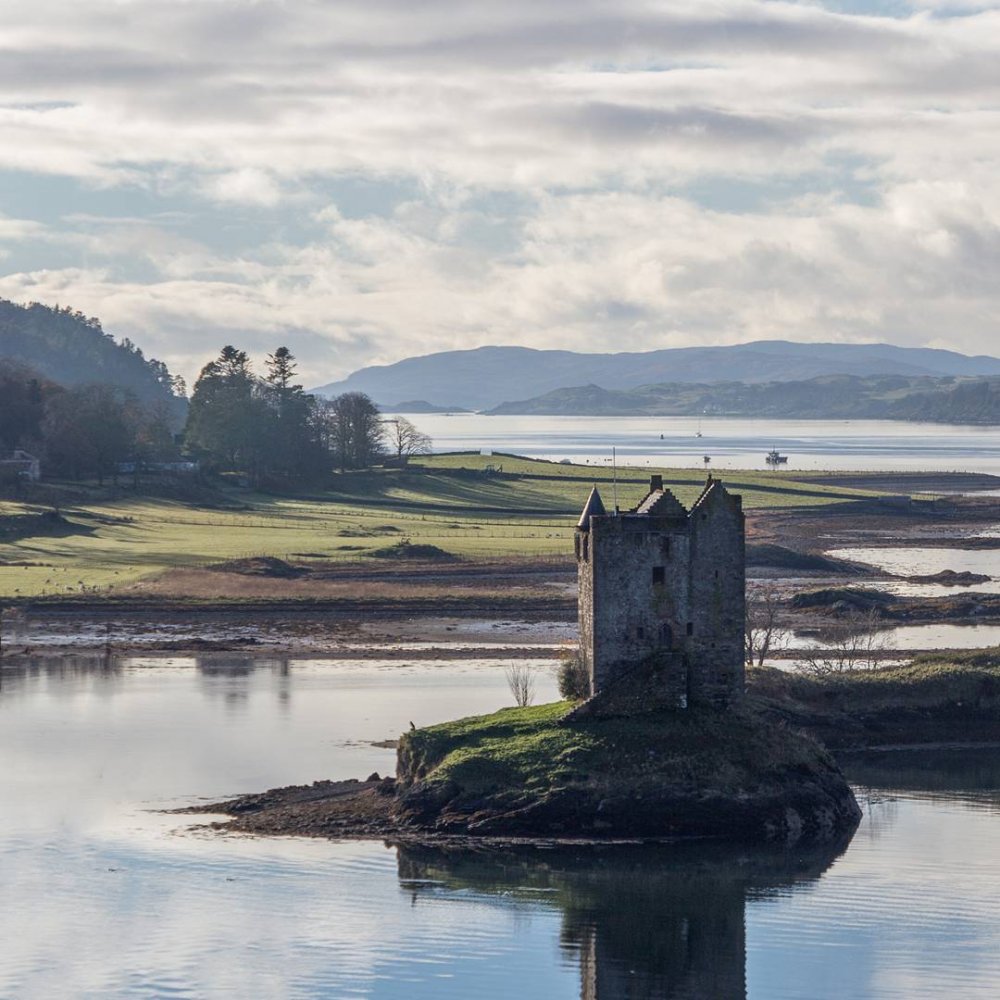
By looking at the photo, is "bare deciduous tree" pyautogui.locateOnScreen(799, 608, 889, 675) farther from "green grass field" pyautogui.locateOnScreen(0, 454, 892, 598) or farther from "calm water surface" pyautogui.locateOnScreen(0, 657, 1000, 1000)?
"green grass field" pyautogui.locateOnScreen(0, 454, 892, 598)

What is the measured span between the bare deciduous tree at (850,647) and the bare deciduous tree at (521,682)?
35.2 ft

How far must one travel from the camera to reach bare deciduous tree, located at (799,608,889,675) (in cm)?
7906

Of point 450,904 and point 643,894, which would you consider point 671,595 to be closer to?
point 643,894

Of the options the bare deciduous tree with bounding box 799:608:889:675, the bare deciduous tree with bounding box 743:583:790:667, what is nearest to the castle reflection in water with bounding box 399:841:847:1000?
the bare deciduous tree with bounding box 743:583:790:667

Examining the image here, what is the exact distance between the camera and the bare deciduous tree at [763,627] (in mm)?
78700

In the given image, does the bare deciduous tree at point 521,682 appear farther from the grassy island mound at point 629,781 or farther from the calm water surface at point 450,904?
the grassy island mound at point 629,781

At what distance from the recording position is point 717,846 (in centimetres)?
5397

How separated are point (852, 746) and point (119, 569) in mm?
59706

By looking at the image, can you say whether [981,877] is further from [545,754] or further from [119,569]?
[119,569]

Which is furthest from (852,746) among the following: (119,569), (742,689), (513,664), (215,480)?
(215,480)

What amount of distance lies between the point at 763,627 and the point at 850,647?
502 cm

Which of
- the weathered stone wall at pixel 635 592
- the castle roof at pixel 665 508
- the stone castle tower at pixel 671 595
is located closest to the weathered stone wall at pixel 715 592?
the stone castle tower at pixel 671 595

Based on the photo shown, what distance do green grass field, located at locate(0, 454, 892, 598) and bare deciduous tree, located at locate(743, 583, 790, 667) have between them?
22954mm

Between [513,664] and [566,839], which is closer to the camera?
[566,839]
